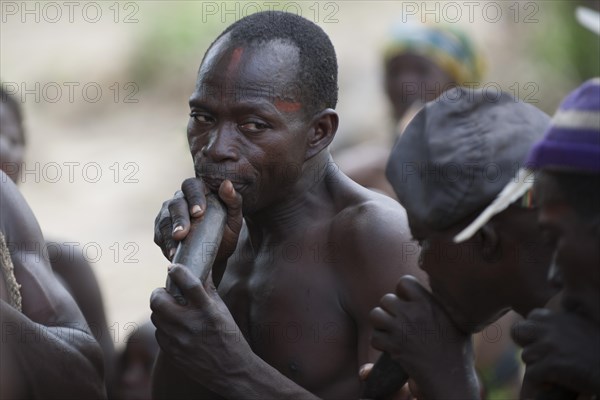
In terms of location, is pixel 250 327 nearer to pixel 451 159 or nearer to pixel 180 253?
pixel 180 253

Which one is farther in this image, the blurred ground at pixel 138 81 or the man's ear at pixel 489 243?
the blurred ground at pixel 138 81

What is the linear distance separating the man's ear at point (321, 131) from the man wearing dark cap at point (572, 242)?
1.32 metres

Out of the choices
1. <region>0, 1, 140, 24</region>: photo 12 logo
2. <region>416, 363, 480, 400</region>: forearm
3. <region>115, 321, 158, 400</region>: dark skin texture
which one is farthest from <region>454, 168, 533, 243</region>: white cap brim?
<region>0, 1, 140, 24</region>: photo 12 logo

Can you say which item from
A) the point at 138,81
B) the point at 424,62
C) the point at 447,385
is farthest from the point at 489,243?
the point at 138,81

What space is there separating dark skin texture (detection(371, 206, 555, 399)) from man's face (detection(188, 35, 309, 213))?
2.57ft

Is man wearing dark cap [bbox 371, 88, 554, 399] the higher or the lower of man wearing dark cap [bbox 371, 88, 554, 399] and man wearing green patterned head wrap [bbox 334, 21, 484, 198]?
the higher

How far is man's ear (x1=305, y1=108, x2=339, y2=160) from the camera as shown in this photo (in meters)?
3.85

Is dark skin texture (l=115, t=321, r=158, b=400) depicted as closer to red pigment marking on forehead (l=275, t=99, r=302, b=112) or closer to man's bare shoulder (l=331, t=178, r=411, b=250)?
man's bare shoulder (l=331, t=178, r=411, b=250)

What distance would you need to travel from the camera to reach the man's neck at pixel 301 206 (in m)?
3.91

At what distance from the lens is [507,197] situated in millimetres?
2742

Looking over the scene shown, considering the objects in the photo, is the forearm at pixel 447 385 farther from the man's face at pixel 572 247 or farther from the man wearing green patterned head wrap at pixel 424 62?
the man wearing green patterned head wrap at pixel 424 62

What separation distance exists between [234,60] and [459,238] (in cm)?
125

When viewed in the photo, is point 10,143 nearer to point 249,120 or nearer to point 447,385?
point 249,120

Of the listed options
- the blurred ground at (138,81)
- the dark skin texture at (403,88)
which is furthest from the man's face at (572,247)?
the blurred ground at (138,81)
